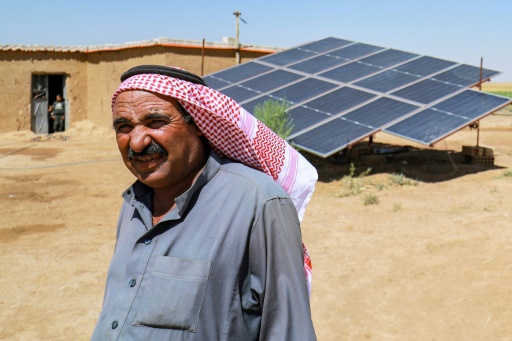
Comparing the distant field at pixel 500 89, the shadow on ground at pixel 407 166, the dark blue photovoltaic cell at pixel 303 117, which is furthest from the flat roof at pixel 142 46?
the distant field at pixel 500 89

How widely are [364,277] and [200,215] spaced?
4019 mm

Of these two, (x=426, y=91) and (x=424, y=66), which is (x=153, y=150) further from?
(x=424, y=66)

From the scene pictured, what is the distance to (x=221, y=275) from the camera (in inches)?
66.0

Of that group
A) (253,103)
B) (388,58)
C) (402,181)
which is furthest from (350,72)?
(402,181)

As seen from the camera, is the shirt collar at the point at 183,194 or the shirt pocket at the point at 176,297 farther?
the shirt collar at the point at 183,194

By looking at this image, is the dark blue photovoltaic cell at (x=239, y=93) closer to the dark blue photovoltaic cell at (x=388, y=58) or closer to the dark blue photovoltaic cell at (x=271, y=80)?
the dark blue photovoltaic cell at (x=271, y=80)

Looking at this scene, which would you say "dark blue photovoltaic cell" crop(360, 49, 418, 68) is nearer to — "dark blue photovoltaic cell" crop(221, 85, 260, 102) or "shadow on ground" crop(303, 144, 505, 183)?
"shadow on ground" crop(303, 144, 505, 183)

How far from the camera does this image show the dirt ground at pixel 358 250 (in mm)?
4570

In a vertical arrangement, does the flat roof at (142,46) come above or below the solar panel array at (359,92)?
above

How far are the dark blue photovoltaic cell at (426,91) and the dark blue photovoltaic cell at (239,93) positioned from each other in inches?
112

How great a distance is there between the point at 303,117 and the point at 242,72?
316cm

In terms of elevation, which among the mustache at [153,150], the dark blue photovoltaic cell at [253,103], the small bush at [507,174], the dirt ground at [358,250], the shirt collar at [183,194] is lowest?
the dirt ground at [358,250]

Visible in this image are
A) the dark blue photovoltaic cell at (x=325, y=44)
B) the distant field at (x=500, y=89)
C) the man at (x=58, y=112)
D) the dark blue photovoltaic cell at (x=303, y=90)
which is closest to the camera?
the dark blue photovoltaic cell at (x=303, y=90)

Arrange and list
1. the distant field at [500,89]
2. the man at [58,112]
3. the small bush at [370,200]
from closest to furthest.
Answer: the small bush at [370,200] < the man at [58,112] < the distant field at [500,89]
